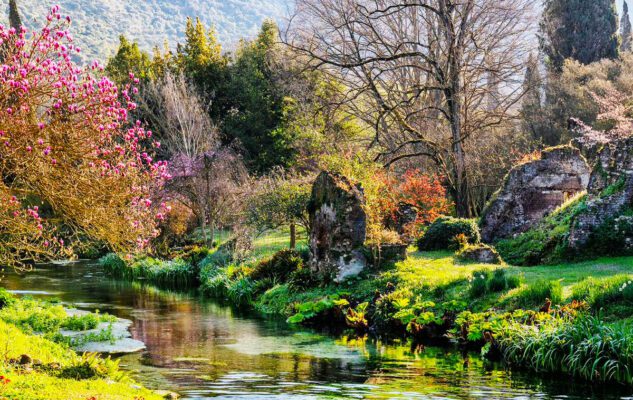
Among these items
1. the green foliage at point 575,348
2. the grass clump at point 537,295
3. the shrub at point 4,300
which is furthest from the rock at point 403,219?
the shrub at point 4,300

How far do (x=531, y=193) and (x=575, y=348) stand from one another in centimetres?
1321

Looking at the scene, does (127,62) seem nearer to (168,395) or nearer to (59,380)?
(168,395)

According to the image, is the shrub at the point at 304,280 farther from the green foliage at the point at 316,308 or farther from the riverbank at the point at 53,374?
the riverbank at the point at 53,374

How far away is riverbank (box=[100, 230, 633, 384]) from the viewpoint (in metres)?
12.3

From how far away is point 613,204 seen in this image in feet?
63.3

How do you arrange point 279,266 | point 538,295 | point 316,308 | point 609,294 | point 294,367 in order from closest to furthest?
point 294,367
point 609,294
point 538,295
point 316,308
point 279,266

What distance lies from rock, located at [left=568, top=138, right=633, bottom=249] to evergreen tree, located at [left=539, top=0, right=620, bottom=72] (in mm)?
23204

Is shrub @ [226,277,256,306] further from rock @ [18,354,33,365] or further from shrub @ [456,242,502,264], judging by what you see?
rock @ [18,354,33,365]

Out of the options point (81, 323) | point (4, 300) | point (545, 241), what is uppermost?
point (545, 241)

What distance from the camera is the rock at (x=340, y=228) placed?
20.2 meters

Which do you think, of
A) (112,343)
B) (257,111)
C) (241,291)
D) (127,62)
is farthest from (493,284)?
(127,62)

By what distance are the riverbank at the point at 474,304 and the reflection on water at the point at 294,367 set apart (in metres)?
0.56

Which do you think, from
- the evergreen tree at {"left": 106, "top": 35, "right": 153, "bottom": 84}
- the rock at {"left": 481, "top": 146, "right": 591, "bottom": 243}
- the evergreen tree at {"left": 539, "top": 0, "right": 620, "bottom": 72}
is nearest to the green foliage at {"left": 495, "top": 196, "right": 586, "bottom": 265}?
the rock at {"left": 481, "top": 146, "right": 591, "bottom": 243}

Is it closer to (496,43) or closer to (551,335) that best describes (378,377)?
(551,335)
